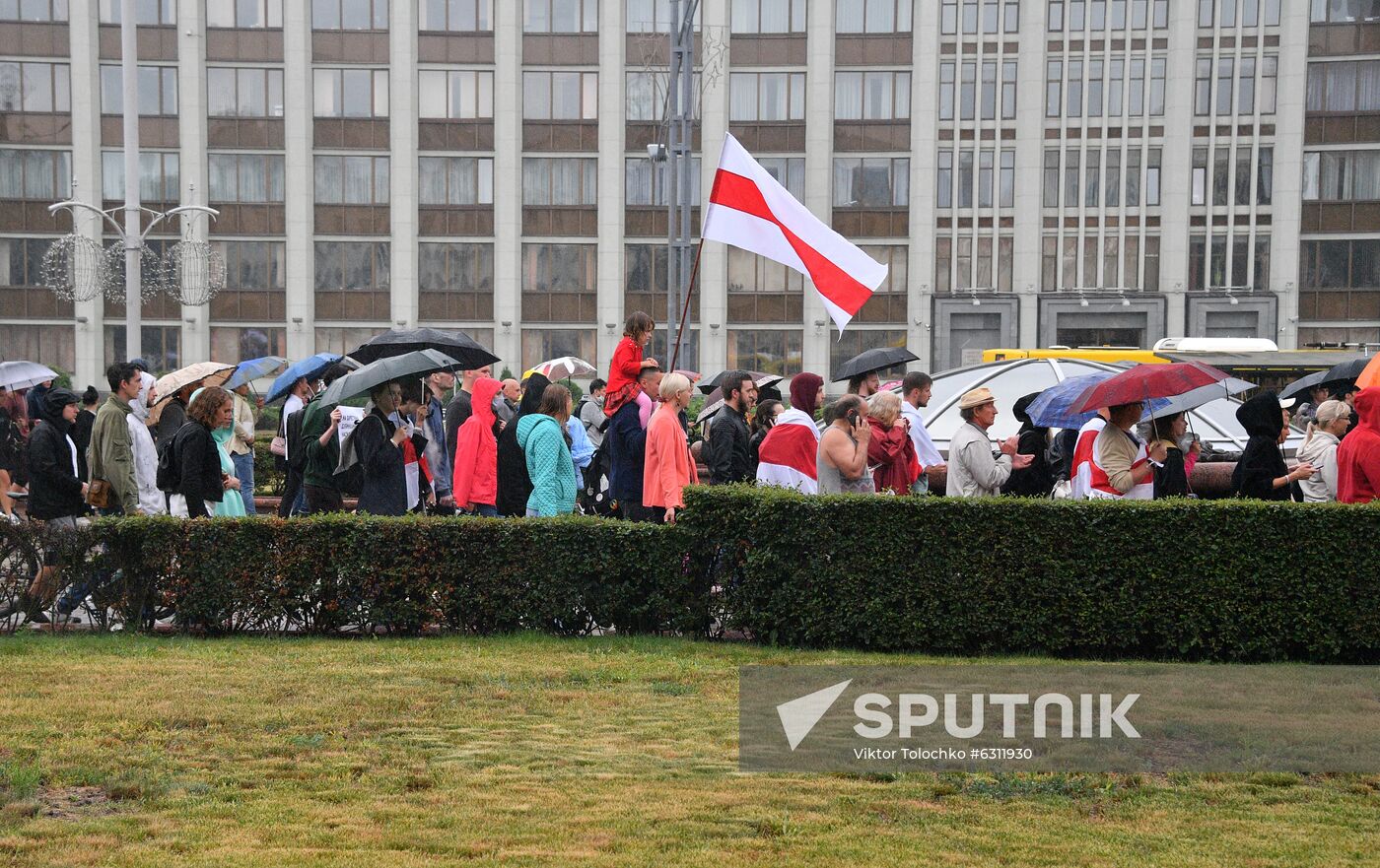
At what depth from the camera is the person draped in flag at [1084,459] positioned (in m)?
9.45

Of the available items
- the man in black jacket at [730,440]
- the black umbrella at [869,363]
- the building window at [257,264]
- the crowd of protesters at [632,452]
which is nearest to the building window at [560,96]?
the building window at [257,264]

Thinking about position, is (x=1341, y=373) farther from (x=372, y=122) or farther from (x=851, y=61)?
(x=372, y=122)

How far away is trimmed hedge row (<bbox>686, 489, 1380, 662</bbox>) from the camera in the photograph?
A: 848 cm

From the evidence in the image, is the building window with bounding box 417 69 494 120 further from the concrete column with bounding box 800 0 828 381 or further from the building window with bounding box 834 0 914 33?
the building window with bounding box 834 0 914 33

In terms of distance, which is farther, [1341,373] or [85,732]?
[1341,373]

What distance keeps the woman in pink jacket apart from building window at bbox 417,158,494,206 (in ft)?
132

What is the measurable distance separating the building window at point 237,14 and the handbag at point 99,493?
137ft

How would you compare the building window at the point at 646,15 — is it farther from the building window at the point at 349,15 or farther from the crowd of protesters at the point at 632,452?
the crowd of protesters at the point at 632,452

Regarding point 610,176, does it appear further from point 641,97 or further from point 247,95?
point 247,95

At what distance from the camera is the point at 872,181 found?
4797 cm

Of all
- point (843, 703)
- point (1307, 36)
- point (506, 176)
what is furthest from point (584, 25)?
point (843, 703)

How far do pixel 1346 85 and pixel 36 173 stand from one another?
47.7 m

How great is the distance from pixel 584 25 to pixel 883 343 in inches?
641

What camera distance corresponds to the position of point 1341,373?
43.0ft
